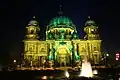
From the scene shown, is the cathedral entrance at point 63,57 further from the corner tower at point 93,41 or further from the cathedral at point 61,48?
the corner tower at point 93,41

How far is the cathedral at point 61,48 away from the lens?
71.4 metres

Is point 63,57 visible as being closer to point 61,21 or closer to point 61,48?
point 61,48

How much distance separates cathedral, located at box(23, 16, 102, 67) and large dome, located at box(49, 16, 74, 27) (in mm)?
5653

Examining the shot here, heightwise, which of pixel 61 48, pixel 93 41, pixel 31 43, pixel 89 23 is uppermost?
pixel 89 23

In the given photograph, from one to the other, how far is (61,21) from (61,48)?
41.2 ft

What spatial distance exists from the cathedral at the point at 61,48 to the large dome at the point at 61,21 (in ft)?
18.5

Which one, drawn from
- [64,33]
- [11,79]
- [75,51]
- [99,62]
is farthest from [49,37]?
[11,79]

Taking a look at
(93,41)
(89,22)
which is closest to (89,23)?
(89,22)

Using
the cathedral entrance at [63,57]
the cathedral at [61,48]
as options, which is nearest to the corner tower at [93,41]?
the cathedral at [61,48]

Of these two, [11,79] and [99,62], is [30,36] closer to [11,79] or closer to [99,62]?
[99,62]

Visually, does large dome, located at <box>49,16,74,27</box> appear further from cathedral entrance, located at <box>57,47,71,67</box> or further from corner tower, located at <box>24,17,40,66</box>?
cathedral entrance, located at <box>57,47,71,67</box>

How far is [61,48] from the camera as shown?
2918 inches

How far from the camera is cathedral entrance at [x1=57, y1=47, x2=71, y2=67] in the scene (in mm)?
71512

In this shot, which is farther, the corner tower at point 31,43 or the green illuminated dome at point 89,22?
the green illuminated dome at point 89,22
